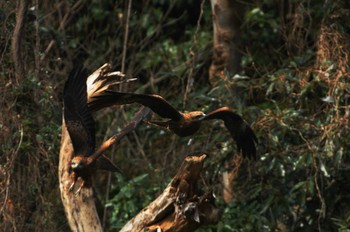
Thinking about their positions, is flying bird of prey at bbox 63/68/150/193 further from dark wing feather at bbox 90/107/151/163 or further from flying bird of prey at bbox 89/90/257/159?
flying bird of prey at bbox 89/90/257/159

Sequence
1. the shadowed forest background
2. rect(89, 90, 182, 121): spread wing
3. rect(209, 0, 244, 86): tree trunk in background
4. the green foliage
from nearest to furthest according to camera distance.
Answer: rect(89, 90, 182, 121): spread wing → the shadowed forest background → the green foliage → rect(209, 0, 244, 86): tree trunk in background

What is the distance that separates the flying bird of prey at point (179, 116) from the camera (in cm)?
709

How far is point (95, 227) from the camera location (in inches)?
303

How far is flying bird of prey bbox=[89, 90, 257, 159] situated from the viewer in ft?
23.3

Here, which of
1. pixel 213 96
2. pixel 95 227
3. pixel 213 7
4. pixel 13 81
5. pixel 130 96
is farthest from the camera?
pixel 213 7

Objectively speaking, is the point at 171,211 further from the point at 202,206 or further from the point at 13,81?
the point at 13,81

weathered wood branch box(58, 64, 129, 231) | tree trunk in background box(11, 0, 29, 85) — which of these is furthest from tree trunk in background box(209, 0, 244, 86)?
weathered wood branch box(58, 64, 129, 231)

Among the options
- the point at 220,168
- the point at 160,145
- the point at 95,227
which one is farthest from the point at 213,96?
the point at 95,227

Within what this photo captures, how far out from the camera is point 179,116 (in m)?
7.38

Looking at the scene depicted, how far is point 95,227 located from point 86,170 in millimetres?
612

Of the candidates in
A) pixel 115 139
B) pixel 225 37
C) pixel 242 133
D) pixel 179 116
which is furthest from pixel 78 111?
pixel 225 37

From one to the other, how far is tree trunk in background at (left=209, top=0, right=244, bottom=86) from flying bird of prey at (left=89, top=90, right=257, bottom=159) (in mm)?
1922

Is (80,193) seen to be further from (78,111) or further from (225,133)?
(225,133)

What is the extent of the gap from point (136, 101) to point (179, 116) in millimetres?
382
